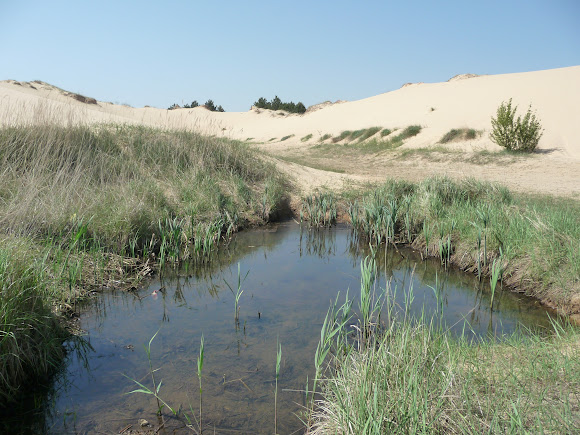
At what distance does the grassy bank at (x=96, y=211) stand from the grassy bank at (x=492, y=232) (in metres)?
2.76

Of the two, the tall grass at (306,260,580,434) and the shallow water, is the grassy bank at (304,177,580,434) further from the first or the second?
the shallow water

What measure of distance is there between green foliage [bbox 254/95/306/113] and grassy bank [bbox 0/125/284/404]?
1346 inches

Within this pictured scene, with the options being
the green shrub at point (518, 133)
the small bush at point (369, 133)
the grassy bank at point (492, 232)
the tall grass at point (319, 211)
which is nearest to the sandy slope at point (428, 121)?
the green shrub at point (518, 133)

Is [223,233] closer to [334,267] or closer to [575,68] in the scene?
[334,267]

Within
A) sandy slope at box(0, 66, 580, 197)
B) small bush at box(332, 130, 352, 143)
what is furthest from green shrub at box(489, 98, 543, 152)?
small bush at box(332, 130, 352, 143)

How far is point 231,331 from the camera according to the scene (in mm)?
4230

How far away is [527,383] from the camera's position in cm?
259

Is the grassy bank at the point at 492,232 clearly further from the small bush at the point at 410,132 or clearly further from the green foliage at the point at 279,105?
the green foliage at the point at 279,105

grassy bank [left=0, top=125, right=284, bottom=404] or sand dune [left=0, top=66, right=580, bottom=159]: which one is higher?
sand dune [left=0, top=66, right=580, bottom=159]

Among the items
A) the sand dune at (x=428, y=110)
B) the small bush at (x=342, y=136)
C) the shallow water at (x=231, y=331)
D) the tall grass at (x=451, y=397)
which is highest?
the sand dune at (x=428, y=110)

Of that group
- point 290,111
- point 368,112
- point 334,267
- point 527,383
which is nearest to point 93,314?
point 334,267

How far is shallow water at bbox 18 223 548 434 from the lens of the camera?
3088 mm

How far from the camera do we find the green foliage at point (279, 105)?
44.1 meters

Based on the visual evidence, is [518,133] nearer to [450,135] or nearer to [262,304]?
[450,135]
